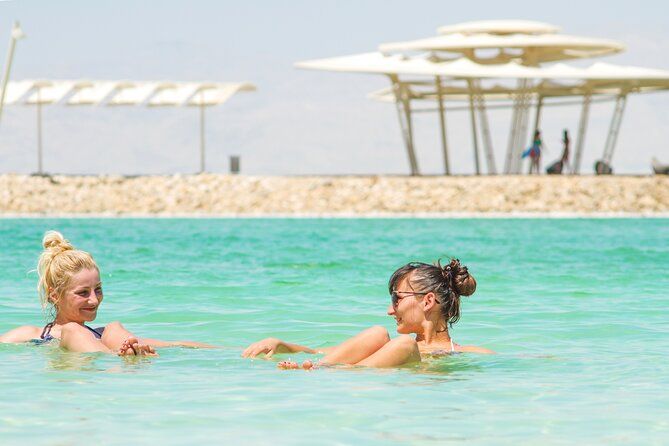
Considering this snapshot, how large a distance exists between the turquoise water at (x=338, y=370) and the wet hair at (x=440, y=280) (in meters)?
0.40

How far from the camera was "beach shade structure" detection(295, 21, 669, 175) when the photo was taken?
101 ft

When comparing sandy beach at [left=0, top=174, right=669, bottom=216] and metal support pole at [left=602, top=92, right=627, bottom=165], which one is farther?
metal support pole at [left=602, top=92, right=627, bottom=165]

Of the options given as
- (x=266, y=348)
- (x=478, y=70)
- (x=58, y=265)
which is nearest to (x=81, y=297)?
→ (x=58, y=265)

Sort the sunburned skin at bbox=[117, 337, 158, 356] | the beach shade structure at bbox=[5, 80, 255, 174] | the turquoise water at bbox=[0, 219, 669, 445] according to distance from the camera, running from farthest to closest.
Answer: the beach shade structure at bbox=[5, 80, 255, 174] < the sunburned skin at bbox=[117, 337, 158, 356] < the turquoise water at bbox=[0, 219, 669, 445]

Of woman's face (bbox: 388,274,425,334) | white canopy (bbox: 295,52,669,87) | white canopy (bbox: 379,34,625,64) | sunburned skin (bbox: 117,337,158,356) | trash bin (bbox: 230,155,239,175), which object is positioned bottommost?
sunburned skin (bbox: 117,337,158,356)

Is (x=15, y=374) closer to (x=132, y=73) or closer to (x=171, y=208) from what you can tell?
(x=171, y=208)

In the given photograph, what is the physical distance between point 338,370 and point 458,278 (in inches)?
29.2

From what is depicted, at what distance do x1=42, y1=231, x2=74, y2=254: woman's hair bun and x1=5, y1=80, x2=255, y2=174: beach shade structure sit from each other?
3214cm

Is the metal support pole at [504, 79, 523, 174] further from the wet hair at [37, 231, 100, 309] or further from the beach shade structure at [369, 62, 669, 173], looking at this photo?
the wet hair at [37, 231, 100, 309]

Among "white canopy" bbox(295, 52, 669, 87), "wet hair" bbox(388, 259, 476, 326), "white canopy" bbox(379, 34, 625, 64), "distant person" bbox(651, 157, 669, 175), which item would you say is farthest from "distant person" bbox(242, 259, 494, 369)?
"distant person" bbox(651, 157, 669, 175)

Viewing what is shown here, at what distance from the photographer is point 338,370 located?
662 cm

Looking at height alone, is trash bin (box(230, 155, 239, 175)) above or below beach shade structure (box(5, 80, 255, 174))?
below

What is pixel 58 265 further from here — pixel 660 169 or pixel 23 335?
pixel 660 169

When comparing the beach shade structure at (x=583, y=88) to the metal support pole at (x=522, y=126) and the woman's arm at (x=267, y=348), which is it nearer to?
the metal support pole at (x=522, y=126)
